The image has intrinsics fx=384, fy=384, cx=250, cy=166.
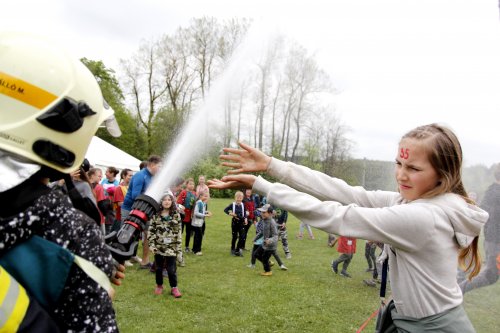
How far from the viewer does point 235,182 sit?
2.45 m

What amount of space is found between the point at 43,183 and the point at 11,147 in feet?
0.61

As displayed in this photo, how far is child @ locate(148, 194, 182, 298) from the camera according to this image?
23.7 ft

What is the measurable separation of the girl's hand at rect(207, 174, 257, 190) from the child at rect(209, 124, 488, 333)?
0.13 metres

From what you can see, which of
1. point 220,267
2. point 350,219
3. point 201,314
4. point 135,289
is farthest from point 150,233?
point 350,219

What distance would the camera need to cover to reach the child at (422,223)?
6.55 feet

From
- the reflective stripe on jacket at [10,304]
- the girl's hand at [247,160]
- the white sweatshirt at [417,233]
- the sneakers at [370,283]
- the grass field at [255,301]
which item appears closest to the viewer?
the reflective stripe on jacket at [10,304]

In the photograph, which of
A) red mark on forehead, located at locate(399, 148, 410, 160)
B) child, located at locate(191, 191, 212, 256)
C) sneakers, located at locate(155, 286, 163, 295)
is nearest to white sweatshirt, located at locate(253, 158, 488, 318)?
red mark on forehead, located at locate(399, 148, 410, 160)

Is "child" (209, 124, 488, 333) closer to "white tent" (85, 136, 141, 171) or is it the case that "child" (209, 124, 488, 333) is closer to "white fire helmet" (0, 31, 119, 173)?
"white fire helmet" (0, 31, 119, 173)

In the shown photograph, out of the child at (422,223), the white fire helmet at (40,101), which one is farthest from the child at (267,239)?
the white fire helmet at (40,101)

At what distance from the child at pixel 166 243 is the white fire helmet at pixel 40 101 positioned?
586 centimetres

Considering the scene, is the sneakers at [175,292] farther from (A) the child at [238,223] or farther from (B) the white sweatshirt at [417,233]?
(B) the white sweatshirt at [417,233]

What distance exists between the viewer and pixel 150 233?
24.1 ft

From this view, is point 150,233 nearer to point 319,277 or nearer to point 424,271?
point 319,277

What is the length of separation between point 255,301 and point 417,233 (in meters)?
5.99
